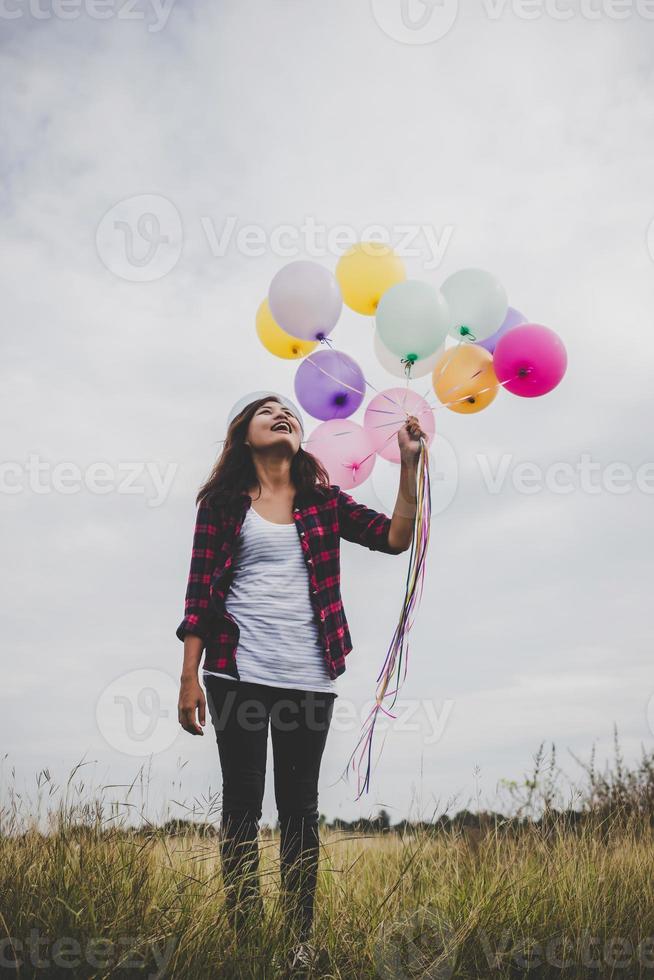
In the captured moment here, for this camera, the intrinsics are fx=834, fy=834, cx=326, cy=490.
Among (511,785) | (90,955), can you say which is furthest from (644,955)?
(90,955)

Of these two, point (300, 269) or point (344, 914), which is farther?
point (300, 269)

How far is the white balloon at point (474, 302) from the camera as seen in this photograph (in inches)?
128

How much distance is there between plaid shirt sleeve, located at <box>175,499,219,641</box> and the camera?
7.93 ft

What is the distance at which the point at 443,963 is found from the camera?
2.21 m

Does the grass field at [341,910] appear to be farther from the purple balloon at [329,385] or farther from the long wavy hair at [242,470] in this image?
the purple balloon at [329,385]

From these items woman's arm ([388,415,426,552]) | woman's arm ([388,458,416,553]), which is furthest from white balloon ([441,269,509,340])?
woman's arm ([388,458,416,553])

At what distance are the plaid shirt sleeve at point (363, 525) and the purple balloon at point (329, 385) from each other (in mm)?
518

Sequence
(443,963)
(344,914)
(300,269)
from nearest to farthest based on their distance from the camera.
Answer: (443,963), (344,914), (300,269)

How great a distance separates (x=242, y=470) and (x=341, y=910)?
1366 millimetres

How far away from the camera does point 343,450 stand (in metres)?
3.05

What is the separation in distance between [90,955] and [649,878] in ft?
6.98

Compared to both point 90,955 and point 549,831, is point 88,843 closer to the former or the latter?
point 90,955

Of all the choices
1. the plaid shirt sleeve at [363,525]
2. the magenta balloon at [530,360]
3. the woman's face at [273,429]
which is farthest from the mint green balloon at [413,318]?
the plaid shirt sleeve at [363,525]

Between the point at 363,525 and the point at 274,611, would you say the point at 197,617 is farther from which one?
the point at 363,525
